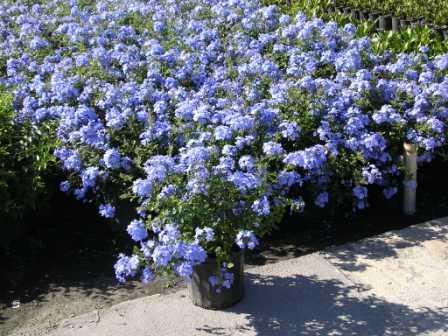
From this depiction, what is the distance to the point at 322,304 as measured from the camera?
3842 mm

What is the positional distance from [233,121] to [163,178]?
814mm

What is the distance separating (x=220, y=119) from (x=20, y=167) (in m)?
1.36

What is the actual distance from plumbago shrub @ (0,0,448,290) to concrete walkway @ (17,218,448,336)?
0.27 metres

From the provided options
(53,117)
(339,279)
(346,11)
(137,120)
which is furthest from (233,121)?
(346,11)

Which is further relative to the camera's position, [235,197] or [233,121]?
[233,121]

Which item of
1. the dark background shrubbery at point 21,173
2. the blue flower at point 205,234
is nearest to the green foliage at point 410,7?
the dark background shrubbery at point 21,173

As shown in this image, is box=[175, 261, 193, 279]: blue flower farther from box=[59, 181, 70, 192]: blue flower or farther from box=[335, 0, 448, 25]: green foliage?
box=[335, 0, 448, 25]: green foliage

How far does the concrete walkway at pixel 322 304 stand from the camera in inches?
144

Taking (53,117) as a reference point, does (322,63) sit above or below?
above

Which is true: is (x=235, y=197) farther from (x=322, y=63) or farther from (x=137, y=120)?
(x=322, y=63)

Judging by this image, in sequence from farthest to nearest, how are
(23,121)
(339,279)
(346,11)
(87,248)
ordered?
(346,11) → (23,121) → (87,248) → (339,279)

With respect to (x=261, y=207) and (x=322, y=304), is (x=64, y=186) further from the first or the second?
(x=322, y=304)

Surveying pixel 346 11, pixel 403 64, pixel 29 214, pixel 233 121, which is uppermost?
pixel 346 11

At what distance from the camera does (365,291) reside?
3941 mm
